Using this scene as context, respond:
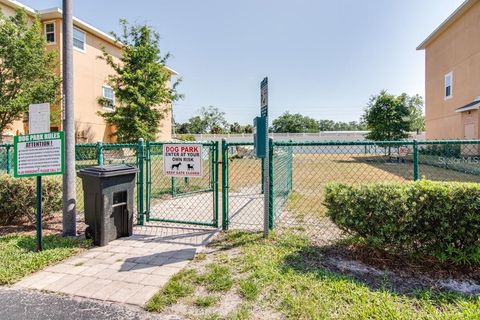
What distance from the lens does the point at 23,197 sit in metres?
A: 5.26

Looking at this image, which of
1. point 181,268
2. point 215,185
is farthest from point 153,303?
point 215,185

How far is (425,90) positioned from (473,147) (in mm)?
10058

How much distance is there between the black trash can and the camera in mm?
4375

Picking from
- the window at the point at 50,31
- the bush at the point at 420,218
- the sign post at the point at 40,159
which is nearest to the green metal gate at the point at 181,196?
the sign post at the point at 40,159

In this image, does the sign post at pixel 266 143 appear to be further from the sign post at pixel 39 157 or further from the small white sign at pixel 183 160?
the sign post at pixel 39 157

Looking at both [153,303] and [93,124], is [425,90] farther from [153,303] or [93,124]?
[153,303]

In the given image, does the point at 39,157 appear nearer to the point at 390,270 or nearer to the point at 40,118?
the point at 40,118

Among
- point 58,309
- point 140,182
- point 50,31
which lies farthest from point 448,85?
point 50,31

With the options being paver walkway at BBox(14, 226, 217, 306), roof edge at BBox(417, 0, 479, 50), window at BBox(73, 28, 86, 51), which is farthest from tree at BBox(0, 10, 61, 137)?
roof edge at BBox(417, 0, 479, 50)

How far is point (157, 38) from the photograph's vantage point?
1788 cm

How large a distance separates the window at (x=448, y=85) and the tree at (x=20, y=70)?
25202 mm

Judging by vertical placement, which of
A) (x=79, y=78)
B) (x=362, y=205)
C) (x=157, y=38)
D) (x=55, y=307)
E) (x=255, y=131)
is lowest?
(x=55, y=307)

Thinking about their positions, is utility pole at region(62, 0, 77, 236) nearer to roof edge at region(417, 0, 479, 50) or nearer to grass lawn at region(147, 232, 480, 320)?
grass lawn at region(147, 232, 480, 320)

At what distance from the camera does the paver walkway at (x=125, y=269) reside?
314 cm
